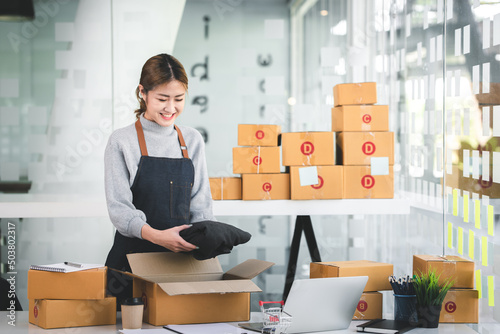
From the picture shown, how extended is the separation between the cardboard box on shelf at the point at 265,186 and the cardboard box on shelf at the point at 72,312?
149 cm

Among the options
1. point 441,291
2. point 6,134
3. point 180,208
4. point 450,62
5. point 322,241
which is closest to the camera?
point 441,291

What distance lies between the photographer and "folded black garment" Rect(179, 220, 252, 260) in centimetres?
179

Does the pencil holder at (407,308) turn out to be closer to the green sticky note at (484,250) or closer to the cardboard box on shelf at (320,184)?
the green sticky note at (484,250)

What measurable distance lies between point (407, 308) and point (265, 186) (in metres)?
1.44

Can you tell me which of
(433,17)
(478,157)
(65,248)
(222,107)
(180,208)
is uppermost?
(433,17)

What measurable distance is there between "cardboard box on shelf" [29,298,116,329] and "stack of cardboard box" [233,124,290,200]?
4.87 ft

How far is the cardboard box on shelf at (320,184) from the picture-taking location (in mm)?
3107

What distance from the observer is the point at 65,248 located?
3957 millimetres

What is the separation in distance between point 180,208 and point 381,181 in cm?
138

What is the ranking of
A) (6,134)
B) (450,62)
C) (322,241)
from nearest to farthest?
(450,62)
(6,134)
(322,241)

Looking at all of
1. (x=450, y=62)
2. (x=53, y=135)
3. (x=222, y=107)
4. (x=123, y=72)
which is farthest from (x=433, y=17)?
(x=53, y=135)

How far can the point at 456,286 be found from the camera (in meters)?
1.98

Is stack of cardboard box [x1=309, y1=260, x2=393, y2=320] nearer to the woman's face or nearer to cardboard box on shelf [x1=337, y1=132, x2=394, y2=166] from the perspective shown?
the woman's face

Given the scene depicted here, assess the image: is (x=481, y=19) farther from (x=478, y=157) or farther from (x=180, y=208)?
(x=180, y=208)
